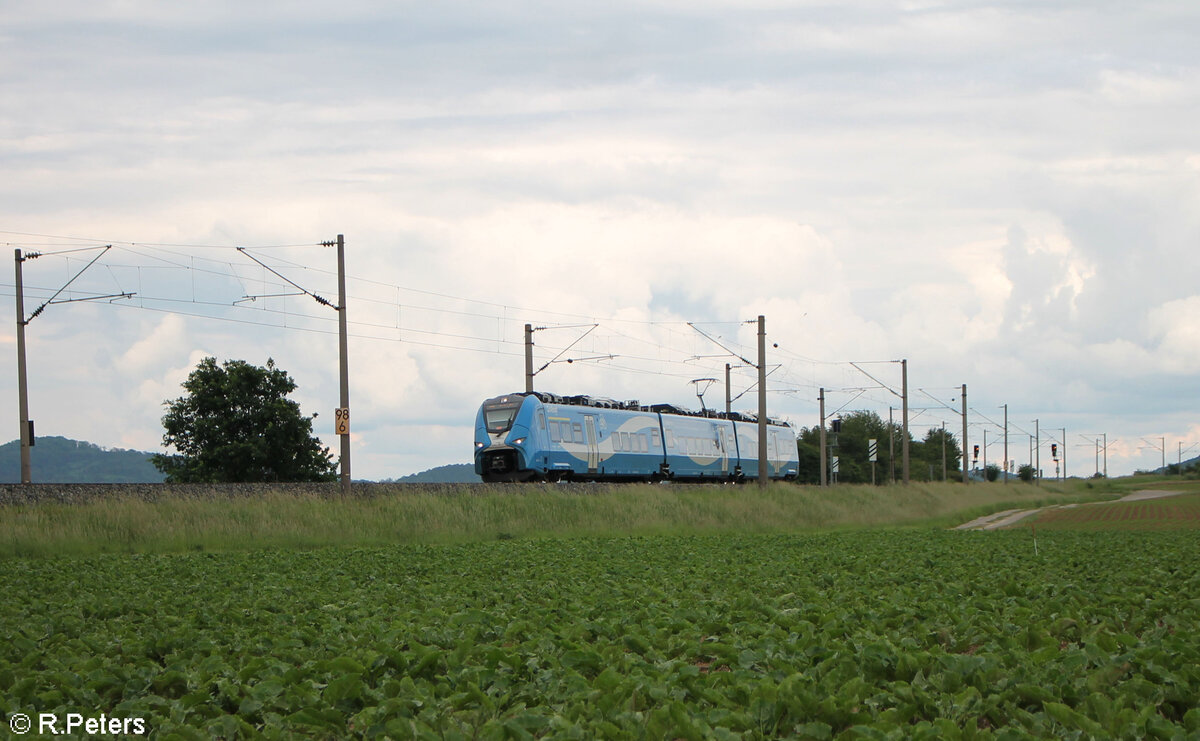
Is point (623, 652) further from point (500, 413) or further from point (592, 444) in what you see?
point (592, 444)

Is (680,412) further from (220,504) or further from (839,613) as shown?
(839,613)

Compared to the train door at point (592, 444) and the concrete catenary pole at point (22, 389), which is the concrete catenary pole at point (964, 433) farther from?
the concrete catenary pole at point (22, 389)

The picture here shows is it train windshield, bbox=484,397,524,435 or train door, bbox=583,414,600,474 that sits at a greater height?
train windshield, bbox=484,397,524,435

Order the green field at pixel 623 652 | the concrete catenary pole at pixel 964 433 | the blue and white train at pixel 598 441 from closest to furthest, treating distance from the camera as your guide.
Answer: the green field at pixel 623 652 → the blue and white train at pixel 598 441 → the concrete catenary pole at pixel 964 433

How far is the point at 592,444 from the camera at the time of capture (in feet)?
138

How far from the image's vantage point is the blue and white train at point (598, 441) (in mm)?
39156

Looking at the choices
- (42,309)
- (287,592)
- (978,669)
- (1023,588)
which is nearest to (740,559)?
(1023,588)

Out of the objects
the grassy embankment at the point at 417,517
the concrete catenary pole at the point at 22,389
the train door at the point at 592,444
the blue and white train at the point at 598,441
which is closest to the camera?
the grassy embankment at the point at 417,517

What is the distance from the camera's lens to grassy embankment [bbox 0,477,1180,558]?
914 inches

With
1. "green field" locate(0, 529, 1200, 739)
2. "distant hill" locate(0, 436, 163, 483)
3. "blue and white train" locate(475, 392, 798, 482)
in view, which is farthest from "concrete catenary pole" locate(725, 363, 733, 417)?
"distant hill" locate(0, 436, 163, 483)

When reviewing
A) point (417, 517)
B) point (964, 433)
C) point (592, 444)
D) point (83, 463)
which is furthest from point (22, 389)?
point (83, 463)

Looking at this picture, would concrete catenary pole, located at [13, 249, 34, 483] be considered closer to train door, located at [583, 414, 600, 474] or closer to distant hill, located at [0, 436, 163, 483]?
train door, located at [583, 414, 600, 474]

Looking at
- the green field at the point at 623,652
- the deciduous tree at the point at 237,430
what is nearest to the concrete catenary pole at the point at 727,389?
the deciduous tree at the point at 237,430

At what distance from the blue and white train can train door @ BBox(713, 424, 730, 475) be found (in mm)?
49
